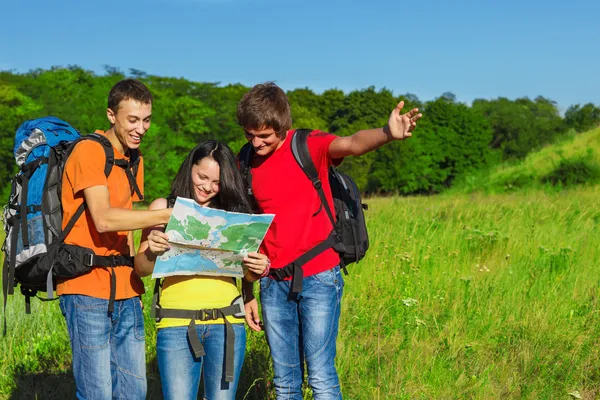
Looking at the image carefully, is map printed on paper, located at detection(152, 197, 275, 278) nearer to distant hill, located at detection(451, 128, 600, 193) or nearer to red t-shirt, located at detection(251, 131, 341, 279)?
red t-shirt, located at detection(251, 131, 341, 279)

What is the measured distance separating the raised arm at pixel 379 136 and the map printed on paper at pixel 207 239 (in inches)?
19.7

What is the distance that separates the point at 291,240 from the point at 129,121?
0.99 meters

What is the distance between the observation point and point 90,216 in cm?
323

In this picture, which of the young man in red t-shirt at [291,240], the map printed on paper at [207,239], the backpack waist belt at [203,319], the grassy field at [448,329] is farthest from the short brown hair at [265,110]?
the grassy field at [448,329]

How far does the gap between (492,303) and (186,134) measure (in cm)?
4769

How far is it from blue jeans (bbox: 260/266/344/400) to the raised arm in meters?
0.63

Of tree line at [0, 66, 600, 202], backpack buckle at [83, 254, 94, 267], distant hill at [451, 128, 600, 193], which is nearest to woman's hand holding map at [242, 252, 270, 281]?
backpack buckle at [83, 254, 94, 267]

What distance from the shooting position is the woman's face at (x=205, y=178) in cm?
321

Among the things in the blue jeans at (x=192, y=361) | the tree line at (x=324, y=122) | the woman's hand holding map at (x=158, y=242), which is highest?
the tree line at (x=324, y=122)

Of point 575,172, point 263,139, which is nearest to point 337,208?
point 263,139

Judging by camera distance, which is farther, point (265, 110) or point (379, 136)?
point (265, 110)

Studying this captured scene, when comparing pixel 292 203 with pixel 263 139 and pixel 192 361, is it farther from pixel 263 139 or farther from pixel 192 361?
pixel 192 361

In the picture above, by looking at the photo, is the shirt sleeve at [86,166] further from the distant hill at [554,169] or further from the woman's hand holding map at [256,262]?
the distant hill at [554,169]

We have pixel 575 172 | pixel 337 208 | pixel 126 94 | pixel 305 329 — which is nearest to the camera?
pixel 126 94
